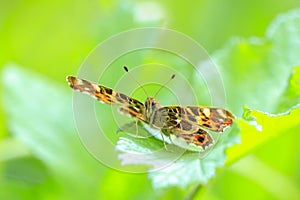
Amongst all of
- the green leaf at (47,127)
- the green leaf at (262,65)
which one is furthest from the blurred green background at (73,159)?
the green leaf at (262,65)

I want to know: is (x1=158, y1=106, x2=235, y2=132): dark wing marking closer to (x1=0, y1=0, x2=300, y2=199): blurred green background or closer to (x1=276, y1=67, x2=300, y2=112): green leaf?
(x1=276, y1=67, x2=300, y2=112): green leaf

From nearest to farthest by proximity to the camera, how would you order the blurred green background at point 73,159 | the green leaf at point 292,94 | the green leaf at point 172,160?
the green leaf at point 172,160
the green leaf at point 292,94
the blurred green background at point 73,159

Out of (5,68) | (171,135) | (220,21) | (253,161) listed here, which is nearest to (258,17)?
(220,21)

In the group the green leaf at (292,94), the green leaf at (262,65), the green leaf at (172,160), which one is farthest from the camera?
the green leaf at (262,65)

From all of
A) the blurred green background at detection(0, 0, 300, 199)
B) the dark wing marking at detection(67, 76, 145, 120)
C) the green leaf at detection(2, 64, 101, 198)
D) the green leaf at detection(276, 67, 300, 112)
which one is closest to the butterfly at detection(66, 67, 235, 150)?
the dark wing marking at detection(67, 76, 145, 120)

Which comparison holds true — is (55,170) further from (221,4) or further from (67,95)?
(221,4)

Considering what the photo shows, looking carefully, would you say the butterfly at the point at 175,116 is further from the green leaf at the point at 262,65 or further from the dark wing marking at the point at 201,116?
the green leaf at the point at 262,65

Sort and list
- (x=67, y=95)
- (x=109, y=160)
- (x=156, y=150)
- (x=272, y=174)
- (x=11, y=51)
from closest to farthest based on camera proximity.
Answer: (x=156, y=150), (x=109, y=160), (x=272, y=174), (x=67, y=95), (x=11, y=51)
